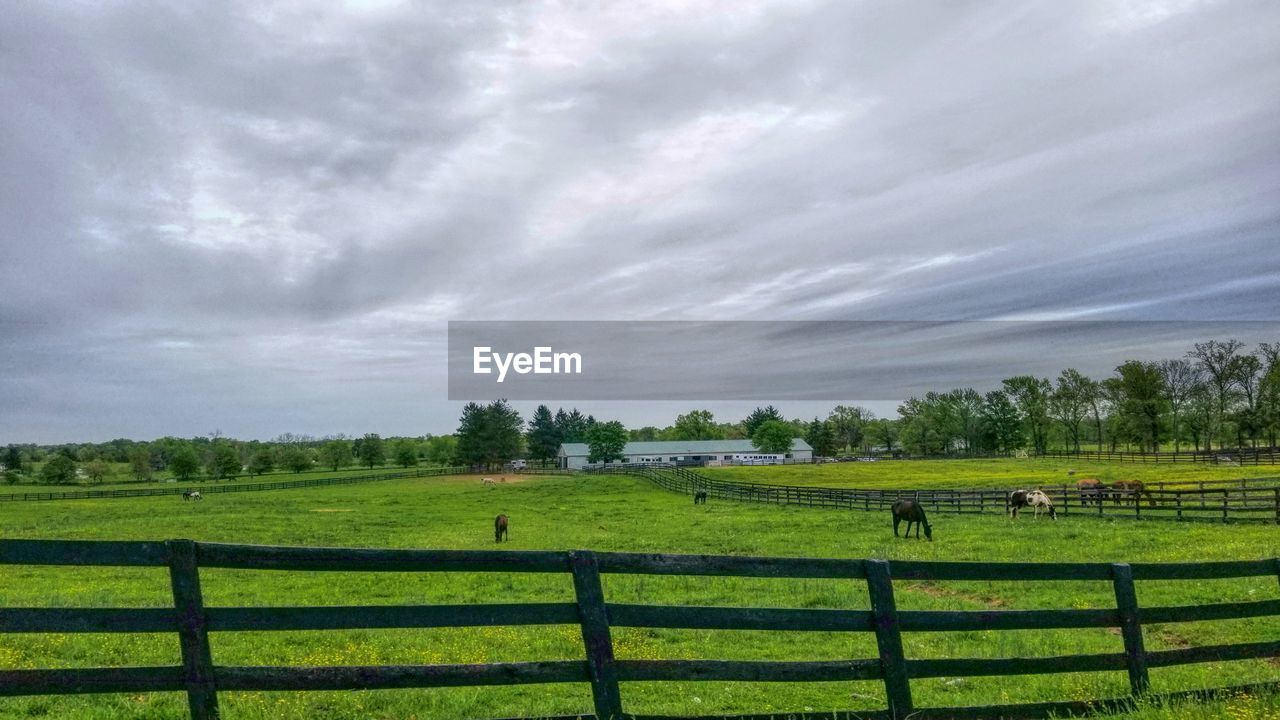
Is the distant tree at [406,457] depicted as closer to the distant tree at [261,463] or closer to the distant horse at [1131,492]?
the distant tree at [261,463]

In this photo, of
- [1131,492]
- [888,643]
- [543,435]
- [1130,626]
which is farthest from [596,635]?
[543,435]

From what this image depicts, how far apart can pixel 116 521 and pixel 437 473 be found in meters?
83.3

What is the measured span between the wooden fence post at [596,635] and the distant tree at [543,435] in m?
174

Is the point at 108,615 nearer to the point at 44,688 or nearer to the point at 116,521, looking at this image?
the point at 44,688

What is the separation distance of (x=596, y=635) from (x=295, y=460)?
16057cm

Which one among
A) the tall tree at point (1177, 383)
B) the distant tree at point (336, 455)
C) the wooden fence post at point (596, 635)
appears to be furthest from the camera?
the distant tree at point (336, 455)

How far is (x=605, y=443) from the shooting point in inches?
6457

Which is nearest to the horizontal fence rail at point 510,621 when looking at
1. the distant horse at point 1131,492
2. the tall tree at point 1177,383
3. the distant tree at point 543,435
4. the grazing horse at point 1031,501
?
the distant horse at point 1131,492

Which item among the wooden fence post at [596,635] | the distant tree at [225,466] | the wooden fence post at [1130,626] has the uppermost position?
the wooden fence post at [596,635]

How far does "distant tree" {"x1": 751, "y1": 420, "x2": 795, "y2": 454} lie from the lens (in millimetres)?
170625

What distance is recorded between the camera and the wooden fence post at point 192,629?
5.12 m

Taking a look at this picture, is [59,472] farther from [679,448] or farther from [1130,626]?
[1130,626]

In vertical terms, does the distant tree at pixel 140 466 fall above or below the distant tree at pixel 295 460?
above

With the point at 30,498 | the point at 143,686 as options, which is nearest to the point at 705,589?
the point at 143,686
